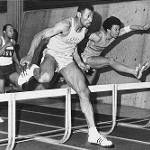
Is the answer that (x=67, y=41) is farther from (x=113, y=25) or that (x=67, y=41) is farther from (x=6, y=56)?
(x=6, y=56)

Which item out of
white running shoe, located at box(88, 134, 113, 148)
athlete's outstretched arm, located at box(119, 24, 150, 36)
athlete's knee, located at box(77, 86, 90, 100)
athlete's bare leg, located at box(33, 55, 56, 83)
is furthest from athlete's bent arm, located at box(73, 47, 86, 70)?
athlete's outstretched arm, located at box(119, 24, 150, 36)

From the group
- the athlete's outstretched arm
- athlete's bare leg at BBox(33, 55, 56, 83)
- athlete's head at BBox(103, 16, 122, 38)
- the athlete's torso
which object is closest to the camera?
the athlete's torso

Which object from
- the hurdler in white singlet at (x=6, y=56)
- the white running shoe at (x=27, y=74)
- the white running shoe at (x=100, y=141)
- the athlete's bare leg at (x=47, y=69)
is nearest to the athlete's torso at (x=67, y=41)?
the athlete's bare leg at (x=47, y=69)

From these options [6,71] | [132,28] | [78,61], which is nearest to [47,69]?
[78,61]

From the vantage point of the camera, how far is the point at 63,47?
5.29 m

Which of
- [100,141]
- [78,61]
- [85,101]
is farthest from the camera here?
[78,61]

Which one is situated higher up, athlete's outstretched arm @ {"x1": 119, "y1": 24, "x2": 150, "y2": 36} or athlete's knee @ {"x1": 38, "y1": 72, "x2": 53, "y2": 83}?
Answer: athlete's outstretched arm @ {"x1": 119, "y1": 24, "x2": 150, "y2": 36}

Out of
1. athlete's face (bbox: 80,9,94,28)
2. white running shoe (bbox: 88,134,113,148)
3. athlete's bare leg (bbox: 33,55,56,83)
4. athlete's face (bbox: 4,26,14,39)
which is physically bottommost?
white running shoe (bbox: 88,134,113,148)

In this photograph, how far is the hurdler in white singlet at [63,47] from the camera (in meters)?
5.12

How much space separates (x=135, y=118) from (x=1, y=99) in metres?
3.58

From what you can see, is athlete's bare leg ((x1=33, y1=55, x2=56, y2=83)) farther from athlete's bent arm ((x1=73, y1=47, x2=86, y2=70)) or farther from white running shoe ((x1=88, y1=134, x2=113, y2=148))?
white running shoe ((x1=88, y1=134, x2=113, y2=148))

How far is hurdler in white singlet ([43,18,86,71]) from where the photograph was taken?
512 cm

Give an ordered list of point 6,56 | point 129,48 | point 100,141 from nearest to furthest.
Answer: point 100,141 < point 6,56 < point 129,48

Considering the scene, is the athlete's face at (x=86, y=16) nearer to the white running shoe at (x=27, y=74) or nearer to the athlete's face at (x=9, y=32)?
Answer: the white running shoe at (x=27, y=74)
